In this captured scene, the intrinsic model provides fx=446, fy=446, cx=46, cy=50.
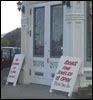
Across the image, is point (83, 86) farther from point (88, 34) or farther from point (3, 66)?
point (3, 66)

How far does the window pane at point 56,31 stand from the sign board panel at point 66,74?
1.09m

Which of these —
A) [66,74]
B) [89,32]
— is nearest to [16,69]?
[66,74]

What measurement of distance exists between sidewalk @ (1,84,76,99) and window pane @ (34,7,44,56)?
1277 millimetres

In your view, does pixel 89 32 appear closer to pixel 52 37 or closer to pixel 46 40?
Result: pixel 52 37

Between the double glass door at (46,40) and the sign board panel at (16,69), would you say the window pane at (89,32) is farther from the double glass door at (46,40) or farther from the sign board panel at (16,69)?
the sign board panel at (16,69)

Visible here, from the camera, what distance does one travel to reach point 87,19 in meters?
13.9

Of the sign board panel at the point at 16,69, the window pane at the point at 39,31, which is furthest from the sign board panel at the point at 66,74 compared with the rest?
the sign board panel at the point at 16,69

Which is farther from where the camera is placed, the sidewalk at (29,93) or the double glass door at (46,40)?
the double glass door at (46,40)

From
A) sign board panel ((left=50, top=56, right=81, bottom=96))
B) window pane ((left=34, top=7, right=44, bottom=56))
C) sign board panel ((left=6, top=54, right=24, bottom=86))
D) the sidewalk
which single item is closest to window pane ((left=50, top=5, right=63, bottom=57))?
window pane ((left=34, top=7, right=44, bottom=56))

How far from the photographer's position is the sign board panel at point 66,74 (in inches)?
516

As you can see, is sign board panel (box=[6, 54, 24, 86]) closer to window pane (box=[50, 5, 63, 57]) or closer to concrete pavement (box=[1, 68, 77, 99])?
concrete pavement (box=[1, 68, 77, 99])

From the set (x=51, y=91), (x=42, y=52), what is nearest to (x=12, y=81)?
(x=42, y=52)

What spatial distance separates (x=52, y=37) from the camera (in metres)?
15.2

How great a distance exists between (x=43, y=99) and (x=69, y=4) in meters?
3.24
